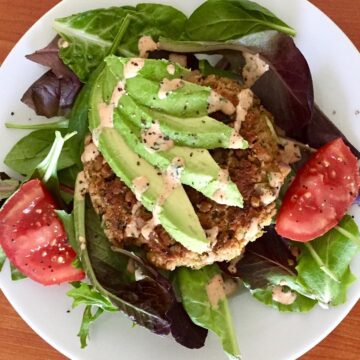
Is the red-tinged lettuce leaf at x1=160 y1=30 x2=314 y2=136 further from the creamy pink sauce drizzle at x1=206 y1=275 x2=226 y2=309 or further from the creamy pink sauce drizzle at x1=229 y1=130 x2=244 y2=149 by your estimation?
the creamy pink sauce drizzle at x1=206 y1=275 x2=226 y2=309

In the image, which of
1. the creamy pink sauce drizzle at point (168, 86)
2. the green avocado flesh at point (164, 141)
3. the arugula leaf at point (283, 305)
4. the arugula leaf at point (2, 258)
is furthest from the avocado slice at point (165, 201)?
the arugula leaf at point (2, 258)

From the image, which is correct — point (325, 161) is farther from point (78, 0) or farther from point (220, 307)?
point (78, 0)

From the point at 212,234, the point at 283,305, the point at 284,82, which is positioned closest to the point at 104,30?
Result: the point at 284,82

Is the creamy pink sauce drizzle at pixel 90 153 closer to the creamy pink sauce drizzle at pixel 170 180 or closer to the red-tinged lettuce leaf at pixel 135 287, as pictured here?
the red-tinged lettuce leaf at pixel 135 287

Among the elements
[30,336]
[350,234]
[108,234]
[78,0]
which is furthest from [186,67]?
[30,336]

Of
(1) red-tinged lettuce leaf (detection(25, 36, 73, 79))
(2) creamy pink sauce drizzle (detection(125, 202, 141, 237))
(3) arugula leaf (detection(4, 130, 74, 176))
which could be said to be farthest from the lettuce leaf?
(1) red-tinged lettuce leaf (detection(25, 36, 73, 79))

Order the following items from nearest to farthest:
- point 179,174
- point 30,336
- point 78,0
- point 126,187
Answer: point 179,174, point 126,187, point 78,0, point 30,336
